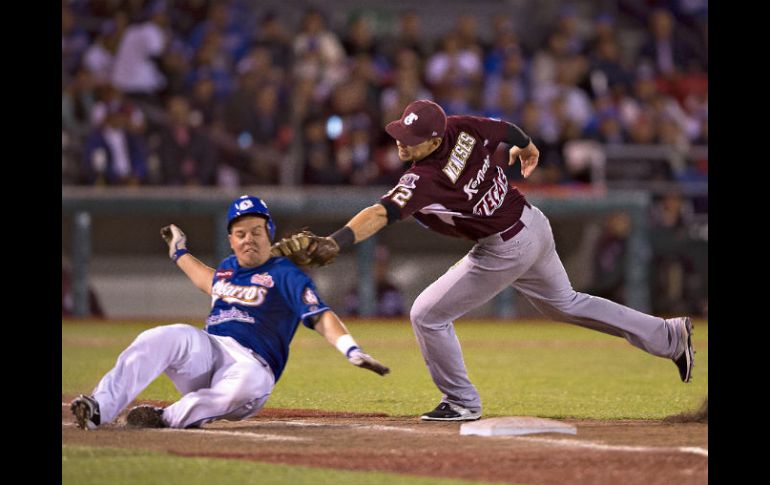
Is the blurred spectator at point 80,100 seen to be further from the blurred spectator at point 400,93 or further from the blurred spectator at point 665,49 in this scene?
the blurred spectator at point 665,49

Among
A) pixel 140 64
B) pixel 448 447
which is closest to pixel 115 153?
pixel 140 64

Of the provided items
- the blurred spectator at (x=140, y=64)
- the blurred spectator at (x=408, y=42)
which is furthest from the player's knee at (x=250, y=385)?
the blurred spectator at (x=408, y=42)

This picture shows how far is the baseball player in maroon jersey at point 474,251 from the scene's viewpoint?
6793 mm

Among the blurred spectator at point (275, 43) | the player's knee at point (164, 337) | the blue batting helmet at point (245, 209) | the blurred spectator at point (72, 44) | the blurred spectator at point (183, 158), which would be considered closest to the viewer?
the player's knee at point (164, 337)

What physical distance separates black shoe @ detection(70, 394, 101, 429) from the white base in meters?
1.79

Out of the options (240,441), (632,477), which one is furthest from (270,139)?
(632,477)

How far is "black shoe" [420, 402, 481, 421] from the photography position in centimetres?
700

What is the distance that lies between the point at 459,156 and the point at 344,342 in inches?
59.8

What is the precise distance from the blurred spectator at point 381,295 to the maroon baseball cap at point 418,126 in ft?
32.5

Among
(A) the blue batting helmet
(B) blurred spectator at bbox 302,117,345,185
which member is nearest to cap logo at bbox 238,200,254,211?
(A) the blue batting helmet

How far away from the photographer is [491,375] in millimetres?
10172

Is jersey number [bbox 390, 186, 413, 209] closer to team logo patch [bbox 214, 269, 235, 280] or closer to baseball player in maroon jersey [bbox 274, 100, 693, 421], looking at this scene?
baseball player in maroon jersey [bbox 274, 100, 693, 421]

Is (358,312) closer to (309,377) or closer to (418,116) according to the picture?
(309,377)

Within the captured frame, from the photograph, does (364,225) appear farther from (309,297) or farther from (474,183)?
(474,183)
